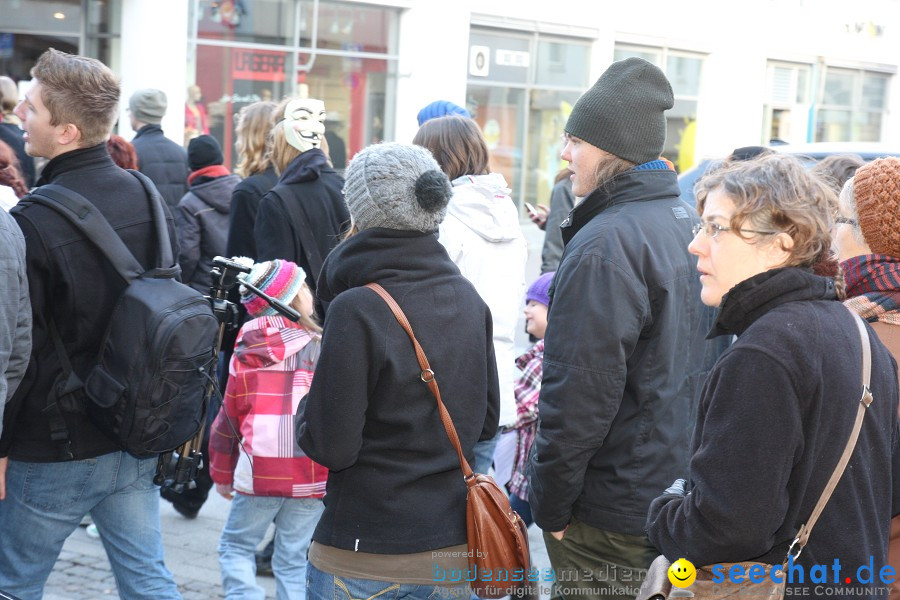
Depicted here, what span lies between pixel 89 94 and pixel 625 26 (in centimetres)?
1825

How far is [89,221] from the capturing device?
10.8 ft

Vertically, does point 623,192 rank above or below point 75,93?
below

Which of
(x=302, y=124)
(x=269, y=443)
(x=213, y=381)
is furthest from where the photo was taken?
(x=302, y=124)

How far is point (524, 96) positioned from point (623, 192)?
1670cm

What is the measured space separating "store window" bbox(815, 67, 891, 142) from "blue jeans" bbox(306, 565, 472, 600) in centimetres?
2441

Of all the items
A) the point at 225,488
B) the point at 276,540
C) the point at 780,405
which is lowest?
the point at 276,540

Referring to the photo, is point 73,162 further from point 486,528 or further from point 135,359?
point 486,528

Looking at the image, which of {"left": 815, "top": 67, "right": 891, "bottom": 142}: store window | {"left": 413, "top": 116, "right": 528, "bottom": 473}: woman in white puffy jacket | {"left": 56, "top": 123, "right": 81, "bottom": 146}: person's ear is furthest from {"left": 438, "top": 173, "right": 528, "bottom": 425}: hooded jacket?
{"left": 815, "top": 67, "right": 891, "bottom": 142}: store window

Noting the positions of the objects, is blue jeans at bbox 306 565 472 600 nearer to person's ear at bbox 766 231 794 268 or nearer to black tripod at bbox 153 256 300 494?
black tripod at bbox 153 256 300 494

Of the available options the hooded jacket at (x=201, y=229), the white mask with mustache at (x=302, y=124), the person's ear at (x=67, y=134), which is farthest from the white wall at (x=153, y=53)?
the person's ear at (x=67, y=134)

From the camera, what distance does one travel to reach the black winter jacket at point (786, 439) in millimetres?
2148

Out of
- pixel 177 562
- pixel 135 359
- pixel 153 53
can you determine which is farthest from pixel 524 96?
pixel 135 359

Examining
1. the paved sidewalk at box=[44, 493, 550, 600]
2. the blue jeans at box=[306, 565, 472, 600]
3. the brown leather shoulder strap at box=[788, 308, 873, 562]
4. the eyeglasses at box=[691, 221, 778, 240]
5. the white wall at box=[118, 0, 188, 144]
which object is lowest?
the paved sidewalk at box=[44, 493, 550, 600]

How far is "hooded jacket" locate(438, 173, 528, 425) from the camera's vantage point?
4.31 m
